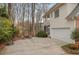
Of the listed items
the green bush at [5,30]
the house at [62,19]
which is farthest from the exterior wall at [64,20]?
the green bush at [5,30]

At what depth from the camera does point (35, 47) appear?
9.20ft

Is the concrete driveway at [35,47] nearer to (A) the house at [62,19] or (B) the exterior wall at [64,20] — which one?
(A) the house at [62,19]

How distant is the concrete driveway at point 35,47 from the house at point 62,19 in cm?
15

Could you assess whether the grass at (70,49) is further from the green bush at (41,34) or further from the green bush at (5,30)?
the green bush at (5,30)

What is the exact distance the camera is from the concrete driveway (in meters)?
2.78

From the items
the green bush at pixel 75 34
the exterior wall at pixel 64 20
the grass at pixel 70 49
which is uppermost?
the exterior wall at pixel 64 20

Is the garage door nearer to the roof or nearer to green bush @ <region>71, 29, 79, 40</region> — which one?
green bush @ <region>71, 29, 79, 40</region>

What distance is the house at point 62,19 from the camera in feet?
8.95

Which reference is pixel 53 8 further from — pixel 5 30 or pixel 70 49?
pixel 5 30

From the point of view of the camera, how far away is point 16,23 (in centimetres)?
278

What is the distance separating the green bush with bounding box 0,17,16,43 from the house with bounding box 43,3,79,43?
577 mm

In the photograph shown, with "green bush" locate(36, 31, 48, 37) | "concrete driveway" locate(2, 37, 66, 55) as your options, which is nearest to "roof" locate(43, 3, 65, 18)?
"green bush" locate(36, 31, 48, 37)

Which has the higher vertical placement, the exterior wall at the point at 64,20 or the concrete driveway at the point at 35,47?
the exterior wall at the point at 64,20
